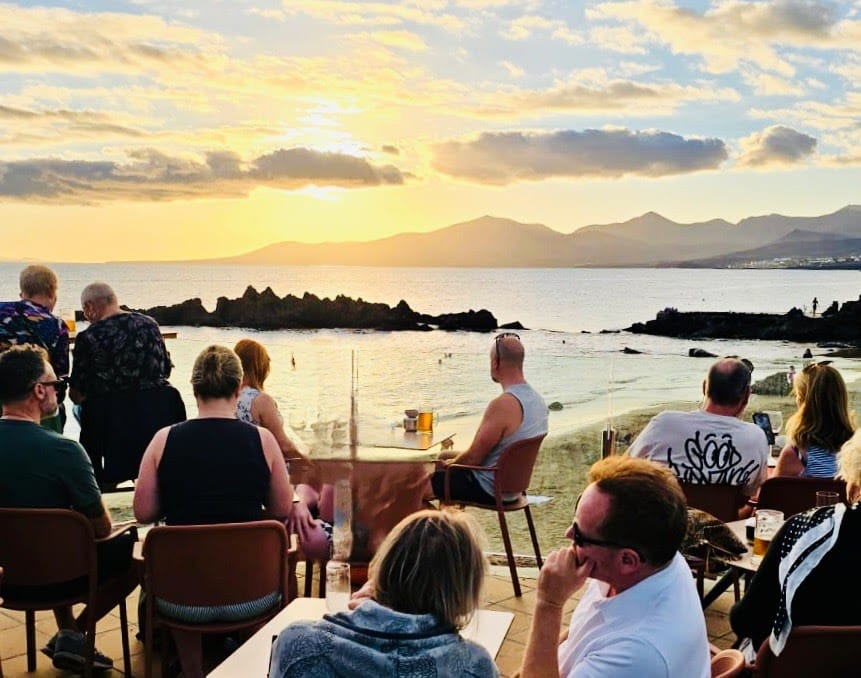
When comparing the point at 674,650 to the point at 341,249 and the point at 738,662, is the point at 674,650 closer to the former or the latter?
the point at 738,662

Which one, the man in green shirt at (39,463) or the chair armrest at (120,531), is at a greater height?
the man in green shirt at (39,463)

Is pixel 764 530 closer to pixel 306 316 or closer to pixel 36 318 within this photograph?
pixel 36 318

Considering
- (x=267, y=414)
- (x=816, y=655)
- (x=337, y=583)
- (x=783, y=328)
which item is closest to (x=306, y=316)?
(x=783, y=328)

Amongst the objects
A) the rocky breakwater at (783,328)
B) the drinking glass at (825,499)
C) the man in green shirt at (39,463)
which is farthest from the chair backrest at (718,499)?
the rocky breakwater at (783,328)

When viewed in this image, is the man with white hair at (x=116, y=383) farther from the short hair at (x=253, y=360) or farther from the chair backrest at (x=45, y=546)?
the chair backrest at (x=45, y=546)

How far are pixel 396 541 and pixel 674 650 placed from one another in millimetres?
601

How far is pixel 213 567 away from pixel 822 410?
278 cm

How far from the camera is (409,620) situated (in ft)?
5.90

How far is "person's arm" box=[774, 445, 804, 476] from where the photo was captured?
448cm

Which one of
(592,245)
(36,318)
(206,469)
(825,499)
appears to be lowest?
(825,499)

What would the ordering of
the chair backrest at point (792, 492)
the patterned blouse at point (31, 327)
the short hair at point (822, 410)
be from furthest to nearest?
the patterned blouse at point (31, 327) → the short hair at point (822, 410) → the chair backrest at point (792, 492)

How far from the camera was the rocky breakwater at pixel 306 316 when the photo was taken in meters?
26.7

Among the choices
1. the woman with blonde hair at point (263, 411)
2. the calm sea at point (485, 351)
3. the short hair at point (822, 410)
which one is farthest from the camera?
the calm sea at point (485, 351)

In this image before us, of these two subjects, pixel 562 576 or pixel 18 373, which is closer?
pixel 562 576
